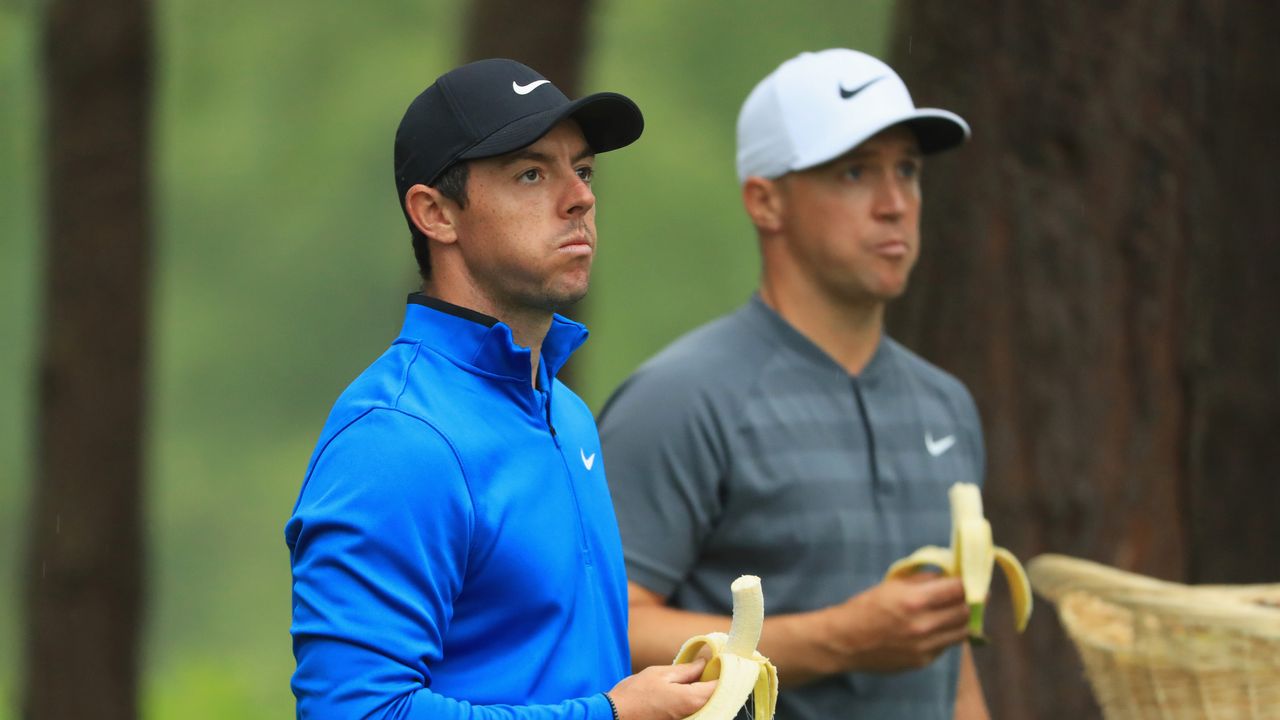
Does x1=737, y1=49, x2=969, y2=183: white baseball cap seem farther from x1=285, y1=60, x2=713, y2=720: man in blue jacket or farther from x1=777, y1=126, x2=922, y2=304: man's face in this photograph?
x1=285, y1=60, x2=713, y2=720: man in blue jacket

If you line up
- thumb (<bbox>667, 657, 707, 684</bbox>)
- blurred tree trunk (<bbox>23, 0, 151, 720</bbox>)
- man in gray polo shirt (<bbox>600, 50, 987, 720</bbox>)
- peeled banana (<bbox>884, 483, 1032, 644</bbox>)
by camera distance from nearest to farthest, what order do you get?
thumb (<bbox>667, 657, 707, 684</bbox>) → peeled banana (<bbox>884, 483, 1032, 644</bbox>) → man in gray polo shirt (<bbox>600, 50, 987, 720</bbox>) → blurred tree trunk (<bbox>23, 0, 151, 720</bbox>)

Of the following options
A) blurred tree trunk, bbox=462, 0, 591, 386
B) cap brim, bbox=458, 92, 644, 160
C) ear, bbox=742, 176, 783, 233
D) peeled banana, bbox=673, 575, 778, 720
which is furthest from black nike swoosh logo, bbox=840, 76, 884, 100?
blurred tree trunk, bbox=462, 0, 591, 386

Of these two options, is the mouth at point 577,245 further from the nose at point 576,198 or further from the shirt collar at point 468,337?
the shirt collar at point 468,337

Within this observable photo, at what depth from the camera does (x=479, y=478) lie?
96.5 inches

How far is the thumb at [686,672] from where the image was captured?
2445 millimetres

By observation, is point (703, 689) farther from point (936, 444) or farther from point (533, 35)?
point (533, 35)

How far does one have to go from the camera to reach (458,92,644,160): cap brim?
2574mm

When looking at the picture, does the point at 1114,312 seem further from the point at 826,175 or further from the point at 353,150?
the point at 353,150

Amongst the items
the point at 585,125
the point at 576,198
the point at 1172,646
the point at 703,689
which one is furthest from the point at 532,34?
the point at 703,689

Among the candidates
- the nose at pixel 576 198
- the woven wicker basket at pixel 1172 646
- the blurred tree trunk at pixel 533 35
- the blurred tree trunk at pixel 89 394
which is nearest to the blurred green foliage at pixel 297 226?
the blurred tree trunk at pixel 89 394

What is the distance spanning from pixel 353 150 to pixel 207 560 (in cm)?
1172

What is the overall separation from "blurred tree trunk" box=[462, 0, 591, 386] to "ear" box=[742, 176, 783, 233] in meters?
2.95

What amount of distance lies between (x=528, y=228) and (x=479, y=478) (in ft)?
1.25

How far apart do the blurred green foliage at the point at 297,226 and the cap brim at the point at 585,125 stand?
1819cm
